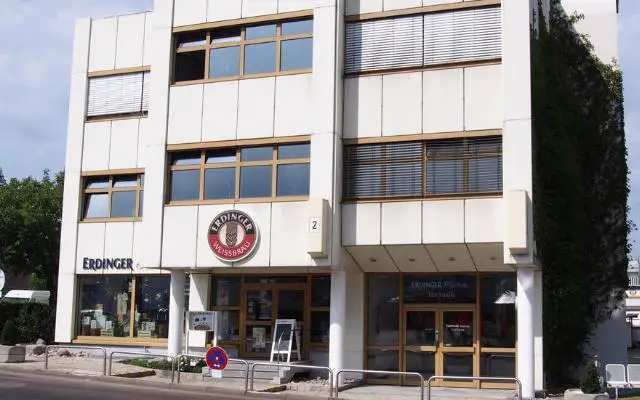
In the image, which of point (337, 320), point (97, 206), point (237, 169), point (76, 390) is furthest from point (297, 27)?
point (76, 390)

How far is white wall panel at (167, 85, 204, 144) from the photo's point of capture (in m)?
23.2

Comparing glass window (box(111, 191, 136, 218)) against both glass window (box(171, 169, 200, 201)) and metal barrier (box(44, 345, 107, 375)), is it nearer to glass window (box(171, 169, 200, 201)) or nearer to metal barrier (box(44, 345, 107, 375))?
glass window (box(171, 169, 200, 201))

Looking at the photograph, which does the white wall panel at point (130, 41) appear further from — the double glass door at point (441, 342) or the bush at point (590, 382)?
the bush at point (590, 382)

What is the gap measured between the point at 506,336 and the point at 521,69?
272 inches

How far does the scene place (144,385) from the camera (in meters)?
20.4

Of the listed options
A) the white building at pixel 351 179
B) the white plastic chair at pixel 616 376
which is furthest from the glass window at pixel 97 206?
the white plastic chair at pixel 616 376

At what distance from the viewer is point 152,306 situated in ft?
85.8

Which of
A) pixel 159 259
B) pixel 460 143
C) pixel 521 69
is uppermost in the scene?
pixel 521 69

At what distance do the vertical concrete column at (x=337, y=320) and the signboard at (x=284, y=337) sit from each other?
188 cm

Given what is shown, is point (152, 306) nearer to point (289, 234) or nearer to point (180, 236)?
point (180, 236)

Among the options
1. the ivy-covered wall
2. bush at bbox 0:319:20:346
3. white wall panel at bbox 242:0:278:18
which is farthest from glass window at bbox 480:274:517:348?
bush at bbox 0:319:20:346

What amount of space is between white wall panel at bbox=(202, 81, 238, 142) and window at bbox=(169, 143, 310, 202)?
476 mm

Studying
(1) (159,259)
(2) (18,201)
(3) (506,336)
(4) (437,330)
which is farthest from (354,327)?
(2) (18,201)

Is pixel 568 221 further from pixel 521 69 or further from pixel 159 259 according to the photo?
pixel 159 259
